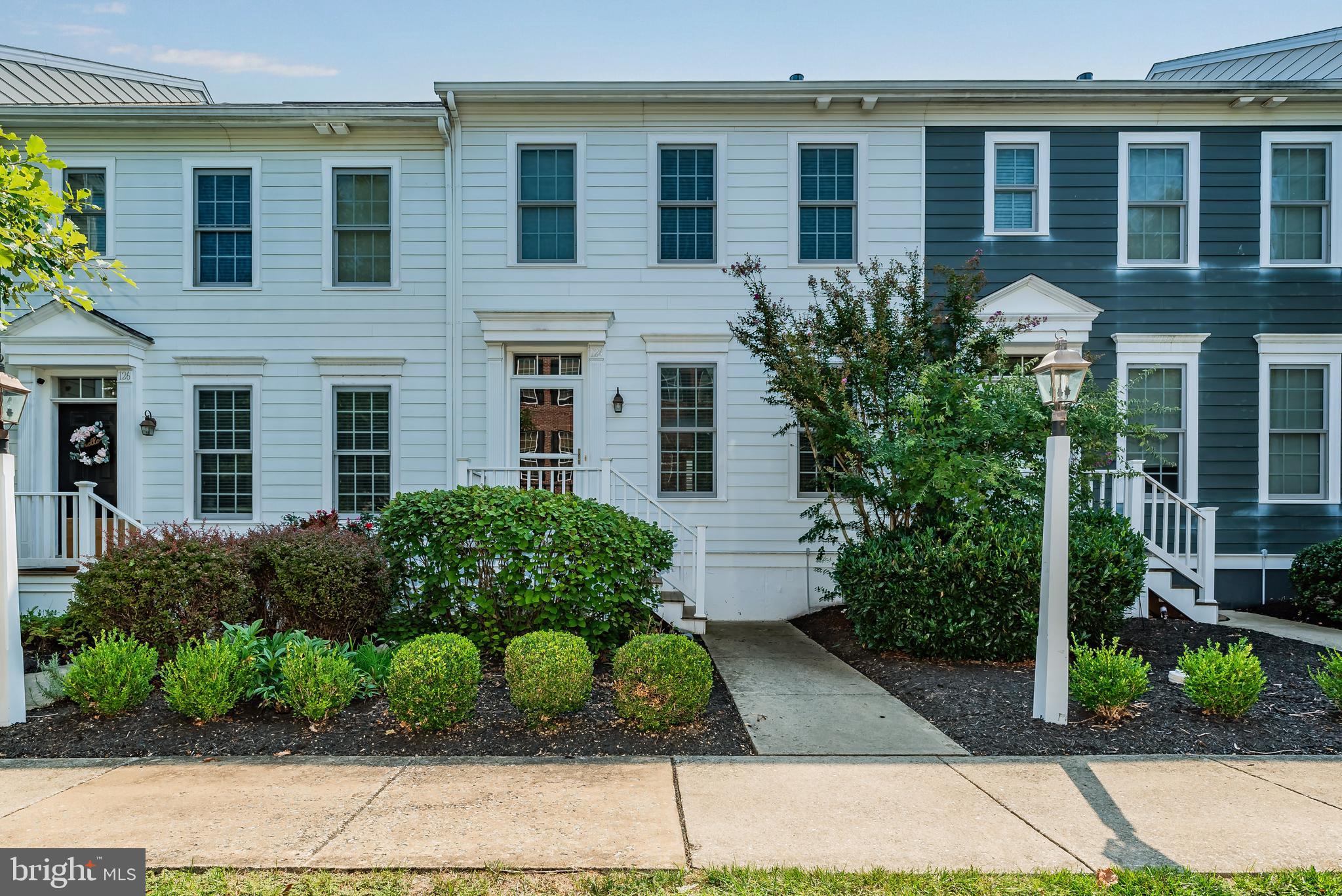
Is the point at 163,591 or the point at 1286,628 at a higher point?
the point at 163,591

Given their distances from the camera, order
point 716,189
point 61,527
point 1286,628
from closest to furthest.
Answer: point 1286,628 < point 61,527 < point 716,189

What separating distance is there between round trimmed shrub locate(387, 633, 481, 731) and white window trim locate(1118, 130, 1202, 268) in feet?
30.5

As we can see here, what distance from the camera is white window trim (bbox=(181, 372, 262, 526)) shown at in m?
9.00

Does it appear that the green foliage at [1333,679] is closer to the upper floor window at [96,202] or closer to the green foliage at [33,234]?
the green foliage at [33,234]

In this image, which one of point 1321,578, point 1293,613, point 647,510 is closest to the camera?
point 1321,578

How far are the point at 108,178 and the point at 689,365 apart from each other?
7823 millimetres

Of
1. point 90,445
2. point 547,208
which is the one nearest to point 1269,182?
point 547,208

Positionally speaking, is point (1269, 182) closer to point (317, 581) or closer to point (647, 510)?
point (647, 510)

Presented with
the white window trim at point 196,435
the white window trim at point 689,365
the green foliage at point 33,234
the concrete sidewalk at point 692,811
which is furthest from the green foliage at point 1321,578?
the white window trim at point 196,435

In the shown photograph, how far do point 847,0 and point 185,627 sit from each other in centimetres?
1028

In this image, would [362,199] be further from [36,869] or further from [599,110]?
[36,869]

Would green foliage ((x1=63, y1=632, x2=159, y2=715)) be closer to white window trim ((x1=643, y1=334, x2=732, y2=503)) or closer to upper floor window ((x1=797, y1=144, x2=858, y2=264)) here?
white window trim ((x1=643, y1=334, x2=732, y2=503))

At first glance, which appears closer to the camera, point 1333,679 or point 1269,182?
point 1333,679
